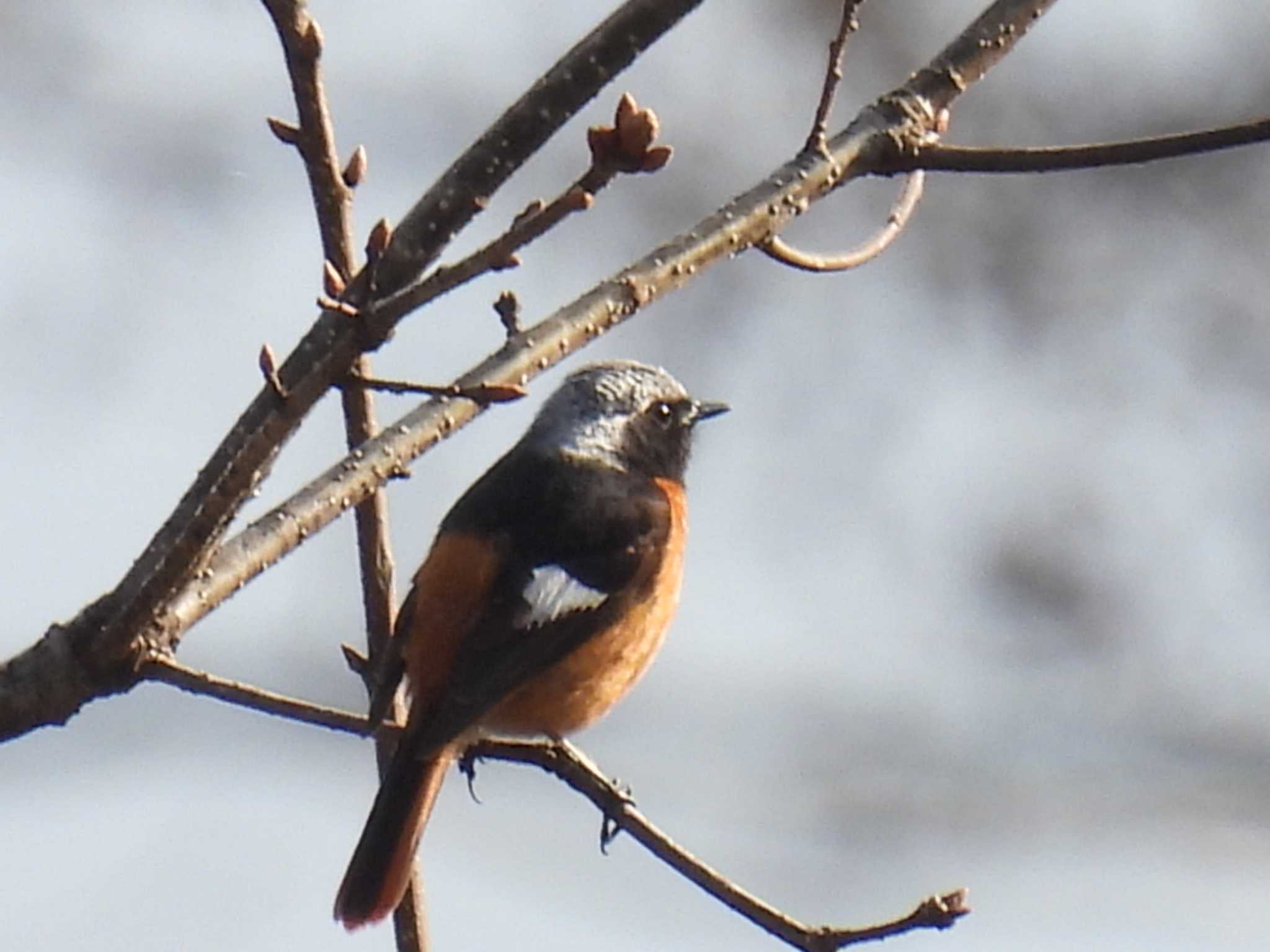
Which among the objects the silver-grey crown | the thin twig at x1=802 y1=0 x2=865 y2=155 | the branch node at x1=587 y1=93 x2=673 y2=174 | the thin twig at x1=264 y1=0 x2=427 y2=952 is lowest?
the branch node at x1=587 y1=93 x2=673 y2=174

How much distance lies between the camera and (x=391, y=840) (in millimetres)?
4223

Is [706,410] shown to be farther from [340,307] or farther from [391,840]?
[340,307]

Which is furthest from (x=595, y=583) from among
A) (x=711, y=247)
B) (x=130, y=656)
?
(x=130, y=656)

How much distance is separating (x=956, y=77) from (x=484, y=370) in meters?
1.40

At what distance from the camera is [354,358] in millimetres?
2221

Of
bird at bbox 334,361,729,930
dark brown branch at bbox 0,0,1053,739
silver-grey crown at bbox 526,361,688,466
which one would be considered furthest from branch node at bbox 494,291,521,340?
silver-grey crown at bbox 526,361,688,466

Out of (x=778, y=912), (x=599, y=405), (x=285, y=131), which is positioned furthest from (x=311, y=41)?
(x=599, y=405)

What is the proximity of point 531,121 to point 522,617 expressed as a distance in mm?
1870

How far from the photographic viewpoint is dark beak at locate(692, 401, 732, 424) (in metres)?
6.20

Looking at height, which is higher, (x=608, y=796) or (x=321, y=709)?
(x=608, y=796)

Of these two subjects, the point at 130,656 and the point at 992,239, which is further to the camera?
the point at 992,239

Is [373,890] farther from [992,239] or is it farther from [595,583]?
[992,239]

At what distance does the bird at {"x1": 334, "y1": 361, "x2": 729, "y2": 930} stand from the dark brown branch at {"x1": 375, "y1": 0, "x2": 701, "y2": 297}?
4.33 feet

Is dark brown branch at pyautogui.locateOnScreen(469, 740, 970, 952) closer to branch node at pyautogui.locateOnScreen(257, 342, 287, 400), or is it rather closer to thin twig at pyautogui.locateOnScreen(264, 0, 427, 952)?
thin twig at pyautogui.locateOnScreen(264, 0, 427, 952)
